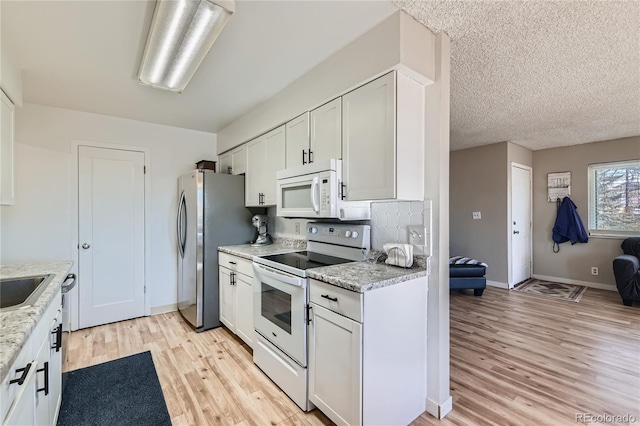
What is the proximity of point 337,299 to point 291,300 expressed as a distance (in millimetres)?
460

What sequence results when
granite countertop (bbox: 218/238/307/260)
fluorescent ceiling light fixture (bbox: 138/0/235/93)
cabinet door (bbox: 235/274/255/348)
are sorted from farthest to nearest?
granite countertop (bbox: 218/238/307/260), cabinet door (bbox: 235/274/255/348), fluorescent ceiling light fixture (bbox: 138/0/235/93)

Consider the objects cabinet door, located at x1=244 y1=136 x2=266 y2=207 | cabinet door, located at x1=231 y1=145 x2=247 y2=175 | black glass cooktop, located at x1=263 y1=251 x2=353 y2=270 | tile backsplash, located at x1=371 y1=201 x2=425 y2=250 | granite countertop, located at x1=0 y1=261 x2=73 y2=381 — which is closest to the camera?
granite countertop, located at x1=0 y1=261 x2=73 y2=381

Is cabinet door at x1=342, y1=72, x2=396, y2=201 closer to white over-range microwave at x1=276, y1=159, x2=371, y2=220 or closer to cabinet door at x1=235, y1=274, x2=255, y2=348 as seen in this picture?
white over-range microwave at x1=276, y1=159, x2=371, y2=220

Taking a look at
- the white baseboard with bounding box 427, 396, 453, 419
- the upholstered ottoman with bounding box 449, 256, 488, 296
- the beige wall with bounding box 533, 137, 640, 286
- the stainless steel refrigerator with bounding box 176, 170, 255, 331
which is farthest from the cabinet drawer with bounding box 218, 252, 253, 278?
the beige wall with bounding box 533, 137, 640, 286

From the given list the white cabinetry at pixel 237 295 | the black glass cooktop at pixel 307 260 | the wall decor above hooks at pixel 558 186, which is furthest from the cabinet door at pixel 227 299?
the wall decor above hooks at pixel 558 186

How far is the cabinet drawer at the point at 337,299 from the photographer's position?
1535mm

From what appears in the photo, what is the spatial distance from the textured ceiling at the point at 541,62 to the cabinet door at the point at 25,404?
2386 mm

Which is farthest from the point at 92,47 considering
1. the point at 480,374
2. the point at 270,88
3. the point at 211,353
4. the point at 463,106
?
the point at 480,374

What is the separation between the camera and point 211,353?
267 centimetres

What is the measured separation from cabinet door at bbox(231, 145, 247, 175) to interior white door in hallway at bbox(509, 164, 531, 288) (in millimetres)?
4434

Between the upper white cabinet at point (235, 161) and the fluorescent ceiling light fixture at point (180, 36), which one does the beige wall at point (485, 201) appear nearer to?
the upper white cabinet at point (235, 161)

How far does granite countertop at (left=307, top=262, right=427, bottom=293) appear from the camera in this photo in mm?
1554

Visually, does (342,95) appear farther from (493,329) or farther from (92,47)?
(493,329)

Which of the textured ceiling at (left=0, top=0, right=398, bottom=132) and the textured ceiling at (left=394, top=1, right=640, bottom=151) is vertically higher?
the textured ceiling at (left=394, top=1, right=640, bottom=151)
